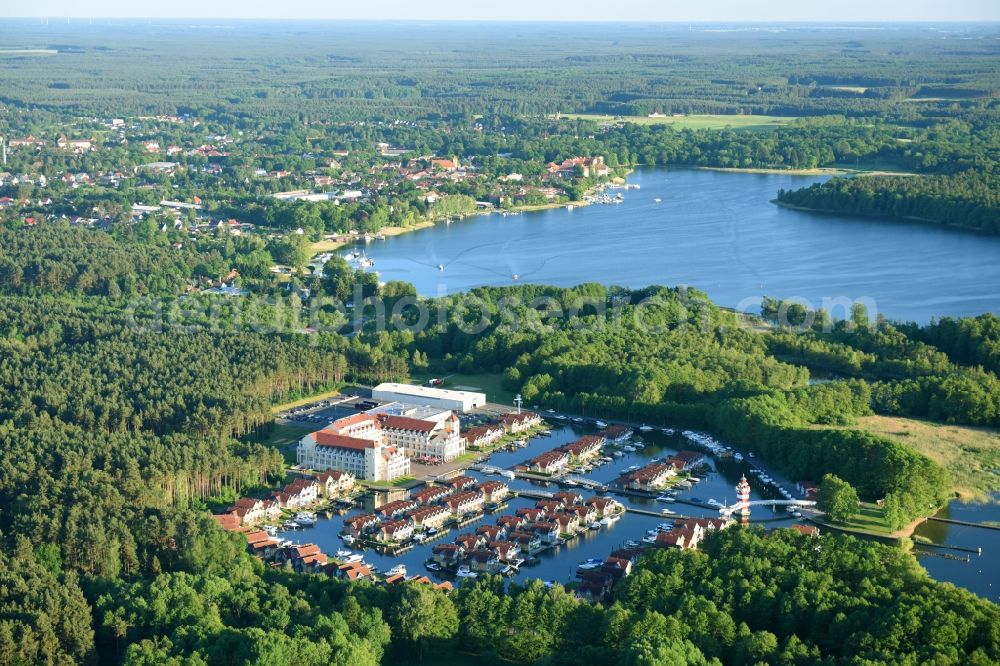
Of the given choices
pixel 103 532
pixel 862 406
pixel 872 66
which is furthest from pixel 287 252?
pixel 872 66

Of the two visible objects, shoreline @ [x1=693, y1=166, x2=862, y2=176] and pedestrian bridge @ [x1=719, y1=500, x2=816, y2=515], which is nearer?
pedestrian bridge @ [x1=719, y1=500, x2=816, y2=515]

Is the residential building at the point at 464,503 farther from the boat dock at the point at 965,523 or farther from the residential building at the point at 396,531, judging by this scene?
the boat dock at the point at 965,523

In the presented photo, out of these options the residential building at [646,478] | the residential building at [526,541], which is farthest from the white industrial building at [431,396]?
the residential building at [526,541]

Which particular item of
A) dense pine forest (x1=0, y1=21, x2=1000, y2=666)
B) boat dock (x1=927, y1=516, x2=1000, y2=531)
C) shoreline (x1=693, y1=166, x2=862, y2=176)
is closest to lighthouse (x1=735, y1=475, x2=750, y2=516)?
dense pine forest (x1=0, y1=21, x2=1000, y2=666)

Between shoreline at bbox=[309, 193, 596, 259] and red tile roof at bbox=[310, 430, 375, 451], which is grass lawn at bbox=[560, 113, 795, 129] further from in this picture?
red tile roof at bbox=[310, 430, 375, 451]

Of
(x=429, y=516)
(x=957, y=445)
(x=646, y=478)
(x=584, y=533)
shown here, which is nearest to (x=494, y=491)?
(x=429, y=516)
